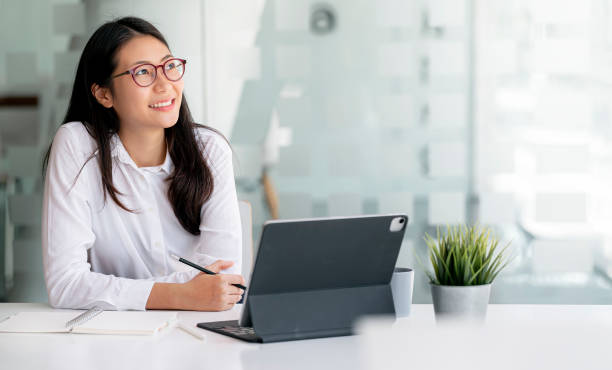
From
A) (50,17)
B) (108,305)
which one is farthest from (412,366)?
(50,17)

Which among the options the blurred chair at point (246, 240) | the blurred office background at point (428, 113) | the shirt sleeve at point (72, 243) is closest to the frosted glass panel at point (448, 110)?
the blurred office background at point (428, 113)

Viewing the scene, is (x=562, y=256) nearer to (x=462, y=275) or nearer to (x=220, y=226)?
(x=220, y=226)

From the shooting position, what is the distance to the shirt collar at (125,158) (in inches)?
83.8

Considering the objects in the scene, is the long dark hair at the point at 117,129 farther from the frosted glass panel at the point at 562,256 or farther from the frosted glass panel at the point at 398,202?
the frosted glass panel at the point at 562,256

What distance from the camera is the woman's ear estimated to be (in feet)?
7.23

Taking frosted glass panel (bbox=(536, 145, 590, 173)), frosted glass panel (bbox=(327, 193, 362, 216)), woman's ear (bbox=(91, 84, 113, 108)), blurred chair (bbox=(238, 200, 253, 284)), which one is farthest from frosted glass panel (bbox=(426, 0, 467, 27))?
woman's ear (bbox=(91, 84, 113, 108))

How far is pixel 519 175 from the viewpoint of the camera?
3486 millimetres

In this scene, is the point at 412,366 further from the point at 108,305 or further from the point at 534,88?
the point at 534,88

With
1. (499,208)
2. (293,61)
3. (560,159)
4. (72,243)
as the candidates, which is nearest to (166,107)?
(72,243)

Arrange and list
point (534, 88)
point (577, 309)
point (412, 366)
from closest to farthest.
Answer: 1. point (412, 366)
2. point (577, 309)
3. point (534, 88)

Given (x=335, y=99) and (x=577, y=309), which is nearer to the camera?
(x=577, y=309)

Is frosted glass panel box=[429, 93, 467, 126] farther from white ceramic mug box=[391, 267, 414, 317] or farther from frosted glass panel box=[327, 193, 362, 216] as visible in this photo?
white ceramic mug box=[391, 267, 414, 317]

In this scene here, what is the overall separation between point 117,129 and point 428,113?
1.71m

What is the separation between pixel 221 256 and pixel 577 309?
965mm
